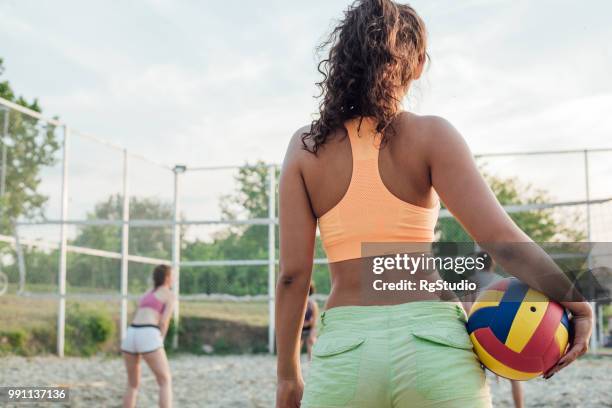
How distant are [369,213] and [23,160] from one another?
1012 centimetres

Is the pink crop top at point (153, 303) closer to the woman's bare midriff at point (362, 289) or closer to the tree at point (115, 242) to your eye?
the woman's bare midriff at point (362, 289)

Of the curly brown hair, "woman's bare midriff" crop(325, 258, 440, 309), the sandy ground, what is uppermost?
the curly brown hair

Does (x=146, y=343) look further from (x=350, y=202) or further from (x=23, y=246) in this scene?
(x=23, y=246)

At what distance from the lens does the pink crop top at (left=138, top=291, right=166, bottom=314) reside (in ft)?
20.3

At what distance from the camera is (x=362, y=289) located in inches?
58.8

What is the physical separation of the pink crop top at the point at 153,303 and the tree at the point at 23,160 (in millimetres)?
4816

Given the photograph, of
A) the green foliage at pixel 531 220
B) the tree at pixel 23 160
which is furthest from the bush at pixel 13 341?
the green foliage at pixel 531 220

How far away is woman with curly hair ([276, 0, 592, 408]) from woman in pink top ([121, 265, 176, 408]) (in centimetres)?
445

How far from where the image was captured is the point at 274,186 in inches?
557

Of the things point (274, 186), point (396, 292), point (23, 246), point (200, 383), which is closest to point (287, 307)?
point (396, 292)

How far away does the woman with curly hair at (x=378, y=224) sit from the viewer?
1.40 meters

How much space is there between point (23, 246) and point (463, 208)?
10363 mm
